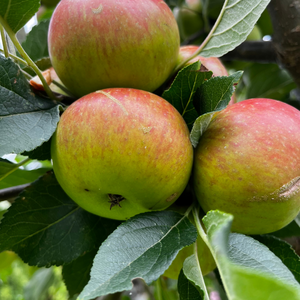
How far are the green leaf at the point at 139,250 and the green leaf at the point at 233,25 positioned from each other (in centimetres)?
33

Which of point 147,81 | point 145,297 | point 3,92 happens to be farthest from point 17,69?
point 145,297

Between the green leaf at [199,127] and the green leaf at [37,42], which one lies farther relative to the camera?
the green leaf at [37,42]

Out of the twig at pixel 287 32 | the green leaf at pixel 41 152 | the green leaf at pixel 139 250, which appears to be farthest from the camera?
the twig at pixel 287 32

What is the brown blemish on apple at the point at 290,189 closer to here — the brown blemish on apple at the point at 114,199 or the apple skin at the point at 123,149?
the apple skin at the point at 123,149

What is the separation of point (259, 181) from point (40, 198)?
42cm

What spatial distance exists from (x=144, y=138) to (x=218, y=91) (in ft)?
0.47

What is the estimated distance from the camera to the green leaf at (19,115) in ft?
1.62

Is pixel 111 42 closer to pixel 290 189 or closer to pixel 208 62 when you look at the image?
pixel 208 62

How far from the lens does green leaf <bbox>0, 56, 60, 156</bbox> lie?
1.62 ft

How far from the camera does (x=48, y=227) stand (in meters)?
0.66

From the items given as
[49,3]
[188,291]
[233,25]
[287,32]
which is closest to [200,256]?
[188,291]

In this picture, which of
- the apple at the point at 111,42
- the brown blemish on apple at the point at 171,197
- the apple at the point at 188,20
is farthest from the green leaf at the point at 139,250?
the apple at the point at 188,20

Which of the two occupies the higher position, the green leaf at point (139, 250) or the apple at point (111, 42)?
the apple at point (111, 42)

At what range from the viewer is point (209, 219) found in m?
0.42
